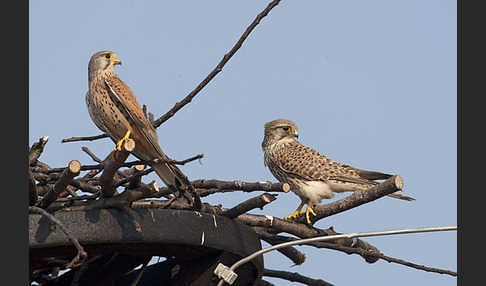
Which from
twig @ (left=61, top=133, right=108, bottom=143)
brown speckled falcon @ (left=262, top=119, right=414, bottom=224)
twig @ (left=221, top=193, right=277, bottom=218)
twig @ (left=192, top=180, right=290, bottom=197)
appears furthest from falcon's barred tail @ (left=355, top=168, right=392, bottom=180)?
twig @ (left=61, top=133, right=108, bottom=143)

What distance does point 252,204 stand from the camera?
10.8 feet

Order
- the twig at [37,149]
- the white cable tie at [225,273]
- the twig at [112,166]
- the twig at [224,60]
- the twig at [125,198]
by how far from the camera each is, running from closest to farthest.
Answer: the twig at [112,166] < the twig at [125,198] < the white cable tie at [225,273] < the twig at [37,149] < the twig at [224,60]

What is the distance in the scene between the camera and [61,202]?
10.9 ft

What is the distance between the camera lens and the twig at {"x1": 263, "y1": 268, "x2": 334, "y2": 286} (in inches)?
167

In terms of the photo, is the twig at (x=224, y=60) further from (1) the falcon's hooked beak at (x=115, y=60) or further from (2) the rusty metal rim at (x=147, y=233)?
(2) the rusty metal rim at (x=147, y=233)

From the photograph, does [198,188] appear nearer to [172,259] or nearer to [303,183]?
[172,259]

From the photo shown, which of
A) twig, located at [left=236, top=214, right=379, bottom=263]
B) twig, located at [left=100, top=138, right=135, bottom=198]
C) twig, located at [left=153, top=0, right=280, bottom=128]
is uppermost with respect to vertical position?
twig, located at [left=153, top=0, right=280, bottom=128]

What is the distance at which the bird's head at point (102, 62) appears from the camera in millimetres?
4664

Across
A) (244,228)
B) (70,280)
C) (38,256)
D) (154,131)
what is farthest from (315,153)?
(38,256)

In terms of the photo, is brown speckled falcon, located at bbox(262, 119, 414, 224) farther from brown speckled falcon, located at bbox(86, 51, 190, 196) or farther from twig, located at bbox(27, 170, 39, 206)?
twig, located at bbox(27, 170, 39, 206)

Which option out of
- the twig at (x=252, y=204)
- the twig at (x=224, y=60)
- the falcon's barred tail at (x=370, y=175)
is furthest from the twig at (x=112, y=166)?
the falcon's barred tail at (x=370, y=175)

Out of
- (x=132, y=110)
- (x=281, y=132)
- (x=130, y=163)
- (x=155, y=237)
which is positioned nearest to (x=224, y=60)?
(x=132, y=110)

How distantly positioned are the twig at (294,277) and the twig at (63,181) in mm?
1854

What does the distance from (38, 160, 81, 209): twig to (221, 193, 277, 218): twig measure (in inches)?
33.7
